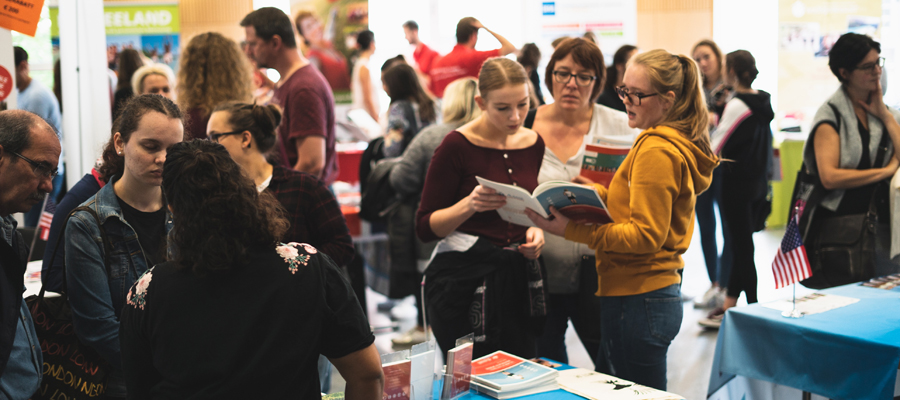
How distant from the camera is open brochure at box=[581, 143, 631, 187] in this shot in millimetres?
2320

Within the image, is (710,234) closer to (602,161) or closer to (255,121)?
(602,161)

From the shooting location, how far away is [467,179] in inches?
89.4

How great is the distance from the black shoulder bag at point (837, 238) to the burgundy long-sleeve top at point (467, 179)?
4.24 ft

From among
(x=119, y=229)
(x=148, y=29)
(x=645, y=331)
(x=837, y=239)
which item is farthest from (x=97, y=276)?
(x=148, y=29)

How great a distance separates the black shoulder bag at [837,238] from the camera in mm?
2830

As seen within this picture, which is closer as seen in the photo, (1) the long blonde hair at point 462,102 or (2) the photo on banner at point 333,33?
(1) the long blonde hair at point 462,102

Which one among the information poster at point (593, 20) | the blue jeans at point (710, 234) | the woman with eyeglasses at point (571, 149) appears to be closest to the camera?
the woman with eyeglasses at point (571, 149)

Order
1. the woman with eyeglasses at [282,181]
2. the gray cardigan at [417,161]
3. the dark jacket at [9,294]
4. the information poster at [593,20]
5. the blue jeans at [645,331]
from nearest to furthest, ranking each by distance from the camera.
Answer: the dark jacket at [9,294] < the blue jeans at [645,331] < the woman with eyeglasses at [282,181] < the gray cardigan at [417,161] < the information poster at [593,20]

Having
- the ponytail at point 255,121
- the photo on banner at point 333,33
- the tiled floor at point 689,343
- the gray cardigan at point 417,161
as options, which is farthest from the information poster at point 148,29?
the ponytail at point 255,121

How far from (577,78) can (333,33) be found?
497 cm

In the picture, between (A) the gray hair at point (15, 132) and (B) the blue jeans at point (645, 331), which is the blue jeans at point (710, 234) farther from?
(A) the gray hair at point (15, 132)

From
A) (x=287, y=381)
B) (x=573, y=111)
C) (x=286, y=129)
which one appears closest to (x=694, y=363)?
(x=573, y=111)

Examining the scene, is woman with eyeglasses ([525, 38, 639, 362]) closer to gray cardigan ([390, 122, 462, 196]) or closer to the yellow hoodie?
the yellow hoodie

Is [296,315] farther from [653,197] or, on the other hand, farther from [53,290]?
[653,197]
